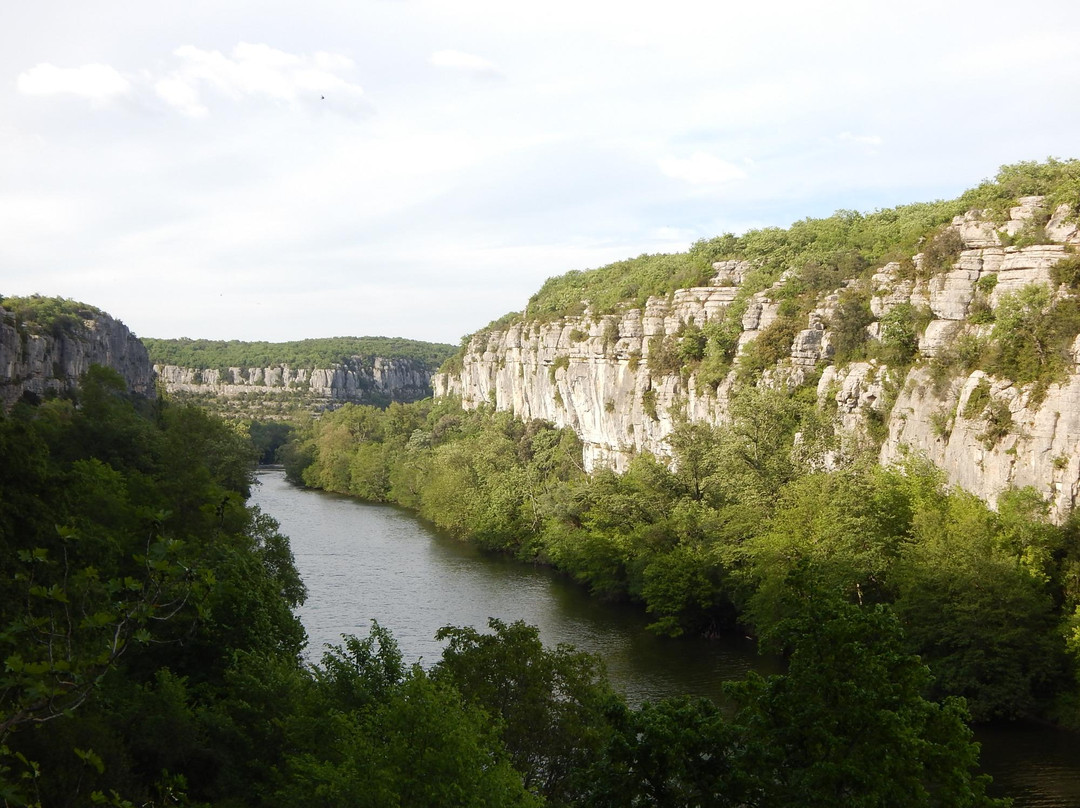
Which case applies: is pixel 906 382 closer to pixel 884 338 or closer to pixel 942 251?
pixel 884 338

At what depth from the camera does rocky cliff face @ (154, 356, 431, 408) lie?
576 ft

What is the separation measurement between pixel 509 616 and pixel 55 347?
4014cm

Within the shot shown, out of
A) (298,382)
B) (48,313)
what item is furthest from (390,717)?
(298,382)

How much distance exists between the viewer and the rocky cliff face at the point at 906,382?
28.9m

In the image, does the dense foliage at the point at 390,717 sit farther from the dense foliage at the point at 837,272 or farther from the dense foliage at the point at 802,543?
the dense foliage at the point at 837,272

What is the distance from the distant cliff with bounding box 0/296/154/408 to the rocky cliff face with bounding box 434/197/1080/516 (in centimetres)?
3408

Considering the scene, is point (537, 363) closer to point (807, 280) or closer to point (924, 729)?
point (807, 280)

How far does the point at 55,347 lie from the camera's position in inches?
2442

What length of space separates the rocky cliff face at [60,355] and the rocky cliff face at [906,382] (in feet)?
107

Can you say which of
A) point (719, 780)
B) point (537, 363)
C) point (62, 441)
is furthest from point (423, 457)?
point (719, 780)

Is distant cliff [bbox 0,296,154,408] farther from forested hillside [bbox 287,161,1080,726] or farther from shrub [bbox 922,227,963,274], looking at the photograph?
shrub [bbox 922,227,963,274]

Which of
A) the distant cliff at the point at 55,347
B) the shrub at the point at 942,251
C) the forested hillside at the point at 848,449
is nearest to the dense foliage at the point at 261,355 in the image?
the distant cliff at the point at 55,347

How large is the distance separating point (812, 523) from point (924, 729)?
2075 centimetres

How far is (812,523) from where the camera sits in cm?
3316
